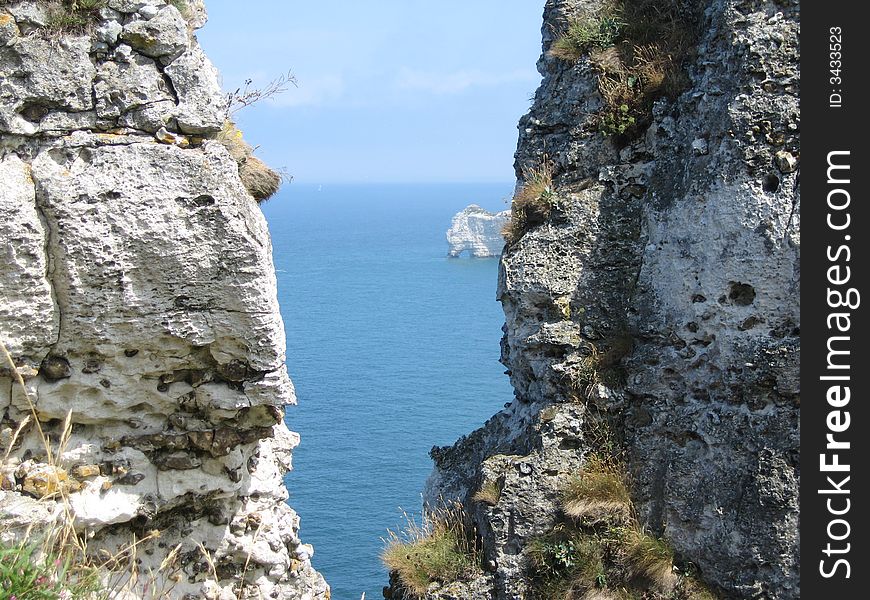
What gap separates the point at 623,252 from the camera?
1099cm

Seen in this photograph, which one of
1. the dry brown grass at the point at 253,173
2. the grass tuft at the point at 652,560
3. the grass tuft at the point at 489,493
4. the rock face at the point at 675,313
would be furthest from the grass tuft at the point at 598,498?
the dry brown grass at the point at 253,173

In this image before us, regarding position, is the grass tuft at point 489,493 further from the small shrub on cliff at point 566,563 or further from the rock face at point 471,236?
the rock face at point 471,236

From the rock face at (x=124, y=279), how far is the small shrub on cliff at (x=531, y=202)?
13.3ft

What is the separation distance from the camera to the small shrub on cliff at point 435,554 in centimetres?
1095

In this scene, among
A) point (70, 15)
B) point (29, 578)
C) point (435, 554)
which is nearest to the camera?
point (29, 578)

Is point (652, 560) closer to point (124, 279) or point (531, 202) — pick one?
point (531, 202)

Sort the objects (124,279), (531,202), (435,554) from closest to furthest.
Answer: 1. (124,279)
2. (435,554)
3. (531,202)

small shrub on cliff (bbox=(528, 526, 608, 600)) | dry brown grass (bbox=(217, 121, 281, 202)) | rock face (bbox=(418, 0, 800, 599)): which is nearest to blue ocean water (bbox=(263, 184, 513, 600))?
rock face (bbox=(418, 0, 800, 599))

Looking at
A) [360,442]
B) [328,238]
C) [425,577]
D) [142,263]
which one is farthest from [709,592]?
[328,238]

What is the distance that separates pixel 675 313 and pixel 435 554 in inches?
150

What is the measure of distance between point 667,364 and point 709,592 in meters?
2.34

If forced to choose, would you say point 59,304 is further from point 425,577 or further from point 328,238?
point 328,238

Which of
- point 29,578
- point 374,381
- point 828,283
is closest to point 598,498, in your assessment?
point 828,283

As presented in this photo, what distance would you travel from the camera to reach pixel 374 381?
5056cm
